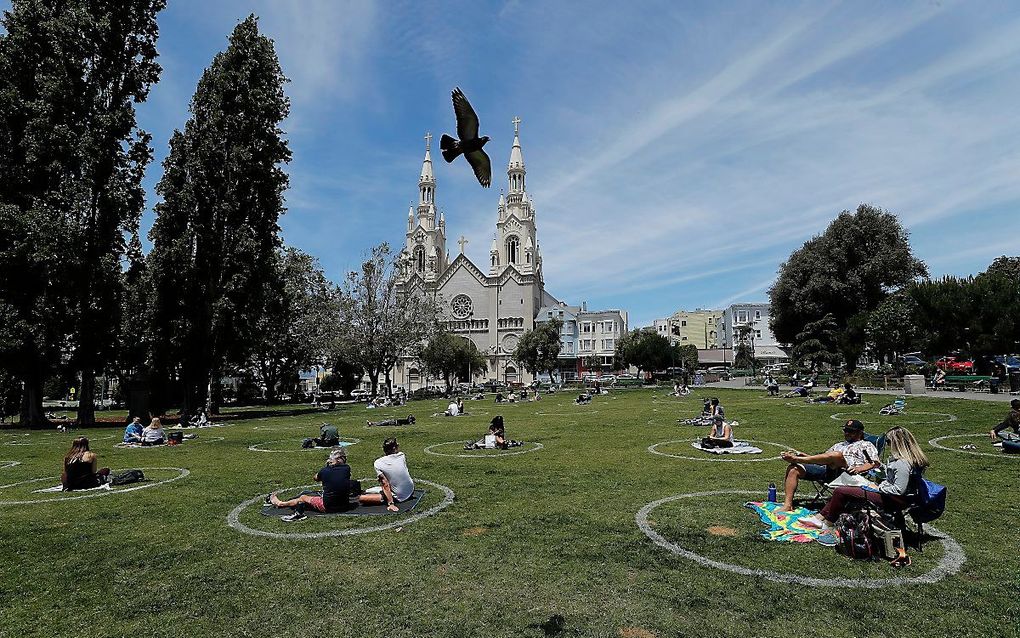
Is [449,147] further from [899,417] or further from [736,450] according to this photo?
[899,417]

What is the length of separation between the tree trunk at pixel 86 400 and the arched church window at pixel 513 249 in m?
87.0

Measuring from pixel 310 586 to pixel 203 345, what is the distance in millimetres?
29385

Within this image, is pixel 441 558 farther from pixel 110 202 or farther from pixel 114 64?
pixel 114 64

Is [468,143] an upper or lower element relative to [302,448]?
upper

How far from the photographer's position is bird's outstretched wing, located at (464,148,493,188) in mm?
7141

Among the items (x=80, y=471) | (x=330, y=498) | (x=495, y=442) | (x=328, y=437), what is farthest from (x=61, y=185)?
(x=330, y=498)

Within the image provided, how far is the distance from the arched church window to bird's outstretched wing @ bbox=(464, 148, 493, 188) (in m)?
104

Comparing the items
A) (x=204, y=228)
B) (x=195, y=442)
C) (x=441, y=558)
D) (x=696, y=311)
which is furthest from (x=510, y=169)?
(x=441, y=558)

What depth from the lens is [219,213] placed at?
31328mm

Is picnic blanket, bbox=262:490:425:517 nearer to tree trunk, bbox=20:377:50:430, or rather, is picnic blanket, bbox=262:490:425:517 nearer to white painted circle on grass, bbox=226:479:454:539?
white painted circle on grass, bbox=226:479:454:539

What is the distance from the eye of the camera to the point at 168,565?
629 centimetres

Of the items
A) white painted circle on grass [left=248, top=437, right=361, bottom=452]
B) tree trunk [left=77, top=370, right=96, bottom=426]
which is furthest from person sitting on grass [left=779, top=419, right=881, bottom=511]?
tree trunk [left=77, top=370, right=96, bottom=426]

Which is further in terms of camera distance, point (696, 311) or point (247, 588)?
point (696, 311)

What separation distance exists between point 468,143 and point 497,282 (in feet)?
334
